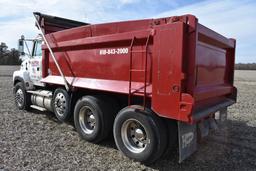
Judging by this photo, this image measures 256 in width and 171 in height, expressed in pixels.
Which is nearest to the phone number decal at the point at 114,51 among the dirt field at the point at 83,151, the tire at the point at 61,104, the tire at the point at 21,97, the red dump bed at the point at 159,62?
the red dump bed at the point at 159,62

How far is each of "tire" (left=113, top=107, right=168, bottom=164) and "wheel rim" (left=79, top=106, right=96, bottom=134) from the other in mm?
1016

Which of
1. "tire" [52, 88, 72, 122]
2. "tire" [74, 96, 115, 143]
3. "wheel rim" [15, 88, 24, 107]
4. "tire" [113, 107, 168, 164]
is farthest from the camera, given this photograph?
"wheel rim" [15, 88, 24, 107]

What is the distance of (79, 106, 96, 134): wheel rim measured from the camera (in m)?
6.05

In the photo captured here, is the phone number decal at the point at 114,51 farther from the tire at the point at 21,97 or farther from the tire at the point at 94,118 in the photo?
the tire at the point at 21,97

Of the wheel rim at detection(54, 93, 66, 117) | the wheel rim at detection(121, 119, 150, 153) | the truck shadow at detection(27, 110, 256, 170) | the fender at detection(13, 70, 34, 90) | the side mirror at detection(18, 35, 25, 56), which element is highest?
the side mirror at detection(18, 35, 25, 56)

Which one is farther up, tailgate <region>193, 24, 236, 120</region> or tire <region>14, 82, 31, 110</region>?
tailgate <region>193, 24, 236, 120</region>

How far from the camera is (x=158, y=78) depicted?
14.8 ft

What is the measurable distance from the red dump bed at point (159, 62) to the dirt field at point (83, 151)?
91 centimetres

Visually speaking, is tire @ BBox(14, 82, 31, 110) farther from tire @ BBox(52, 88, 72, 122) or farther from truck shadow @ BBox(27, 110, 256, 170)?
truck shadow @ BBox(27, 110, 256, 170)

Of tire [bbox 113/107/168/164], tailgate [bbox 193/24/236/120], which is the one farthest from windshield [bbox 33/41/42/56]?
tailgate [bbox 193/24/236/120]

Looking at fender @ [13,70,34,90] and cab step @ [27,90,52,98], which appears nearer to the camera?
cab step @ [27,90,52,98]

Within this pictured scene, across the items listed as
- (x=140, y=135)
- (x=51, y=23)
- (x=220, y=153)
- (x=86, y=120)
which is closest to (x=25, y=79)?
(x=51, y=23)

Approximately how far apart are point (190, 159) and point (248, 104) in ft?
23.6

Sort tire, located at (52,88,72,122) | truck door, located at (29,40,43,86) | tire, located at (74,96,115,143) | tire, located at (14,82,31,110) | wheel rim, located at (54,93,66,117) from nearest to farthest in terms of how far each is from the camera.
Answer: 1. tire, located at (74,96,115,143)
2. tire, located at (52,88,72,122)
3. wheel rim, located at (54,93,66,117)
4. truck door, located at (29,40,43,86)
5. tire, located at (14,82,31,110)
